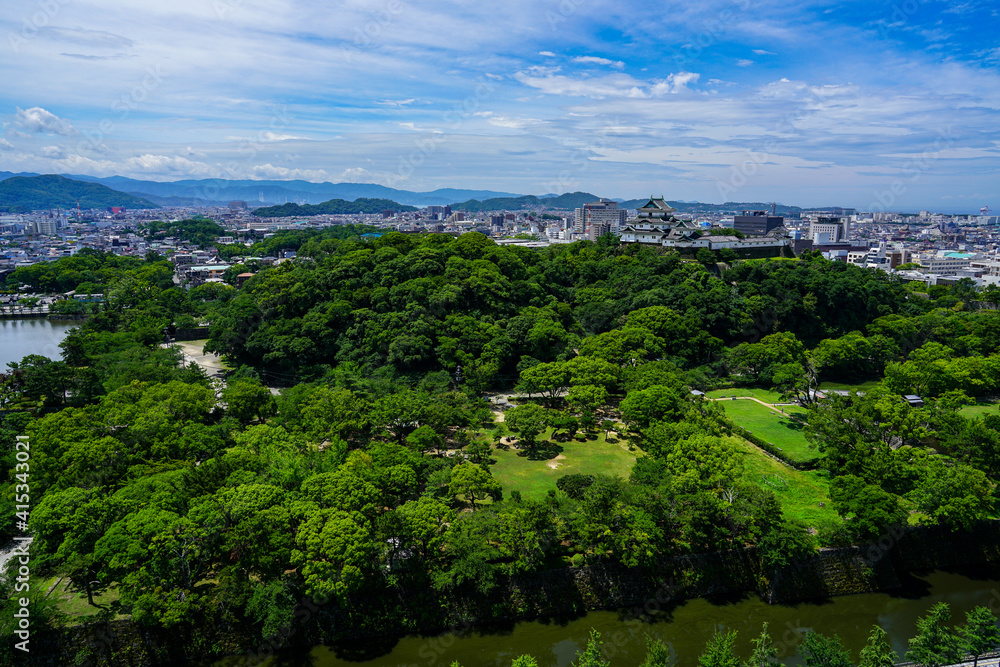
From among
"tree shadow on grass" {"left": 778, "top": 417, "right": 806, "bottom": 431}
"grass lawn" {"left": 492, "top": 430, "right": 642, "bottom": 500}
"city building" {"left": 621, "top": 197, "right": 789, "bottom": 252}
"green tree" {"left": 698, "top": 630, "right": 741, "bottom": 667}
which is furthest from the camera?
"city building" {"left": 621, "top": 197, "right": 789, "bottom": 252}

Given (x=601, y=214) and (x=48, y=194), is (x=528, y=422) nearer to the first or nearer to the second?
(x=601, y=214)

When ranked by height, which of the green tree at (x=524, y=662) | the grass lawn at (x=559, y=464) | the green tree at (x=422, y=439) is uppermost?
the green tree at (x=422, y=439)

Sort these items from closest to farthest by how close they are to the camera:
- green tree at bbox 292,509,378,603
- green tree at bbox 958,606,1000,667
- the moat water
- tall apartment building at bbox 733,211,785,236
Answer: green tree at bbox 958,606,1000,667, green tree at bbox 292,509,378,603, the moat water, tall apartment building at bbox 733,211,785,236

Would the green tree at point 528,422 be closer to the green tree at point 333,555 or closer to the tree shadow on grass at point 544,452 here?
the tree shadow on grass at point 544,452

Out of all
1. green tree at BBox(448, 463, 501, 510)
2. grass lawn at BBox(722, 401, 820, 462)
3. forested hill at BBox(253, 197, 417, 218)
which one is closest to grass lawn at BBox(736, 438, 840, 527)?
grass lawn at BBox(722, 401, 820, 462)

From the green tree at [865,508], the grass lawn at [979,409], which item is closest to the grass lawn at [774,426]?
the green tree at [865,508]

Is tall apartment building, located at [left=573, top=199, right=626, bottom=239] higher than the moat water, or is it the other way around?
tall apartment building, located at [left=573, top=199, right=626, bottom=239]

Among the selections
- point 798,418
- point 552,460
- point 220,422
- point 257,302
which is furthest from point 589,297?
point 220,422

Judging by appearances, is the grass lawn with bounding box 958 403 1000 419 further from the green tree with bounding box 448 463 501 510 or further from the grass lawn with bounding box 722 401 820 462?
the green tree with bounding box 448 463 501 510
